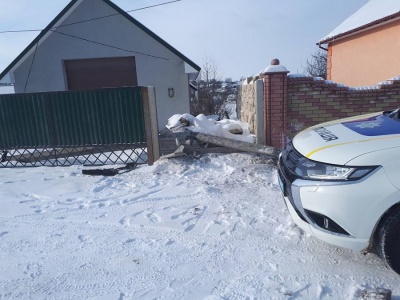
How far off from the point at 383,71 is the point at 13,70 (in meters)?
12.0

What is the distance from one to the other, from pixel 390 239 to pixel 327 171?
64 centimetres

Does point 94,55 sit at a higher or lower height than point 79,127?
higher

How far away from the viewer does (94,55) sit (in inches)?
401

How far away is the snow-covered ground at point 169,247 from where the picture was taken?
2307mm

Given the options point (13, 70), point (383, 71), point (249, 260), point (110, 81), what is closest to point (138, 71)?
point (110, 81)

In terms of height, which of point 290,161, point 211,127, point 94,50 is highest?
point 94,50

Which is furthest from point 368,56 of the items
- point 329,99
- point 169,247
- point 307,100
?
point 169,247

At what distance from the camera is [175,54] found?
10.3m

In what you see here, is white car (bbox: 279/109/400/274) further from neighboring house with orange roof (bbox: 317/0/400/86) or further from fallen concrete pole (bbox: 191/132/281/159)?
neighboring house with orange roof (bbox: 317/0/400/86)

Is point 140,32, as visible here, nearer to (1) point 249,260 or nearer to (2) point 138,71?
(2) point 138,71

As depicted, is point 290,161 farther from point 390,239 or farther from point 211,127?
point 211,127

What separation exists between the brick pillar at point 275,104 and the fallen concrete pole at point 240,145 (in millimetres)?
382

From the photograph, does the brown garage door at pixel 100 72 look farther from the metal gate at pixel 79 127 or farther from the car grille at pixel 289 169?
the car grille at pixel 289 169

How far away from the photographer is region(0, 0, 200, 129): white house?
9992 mm
